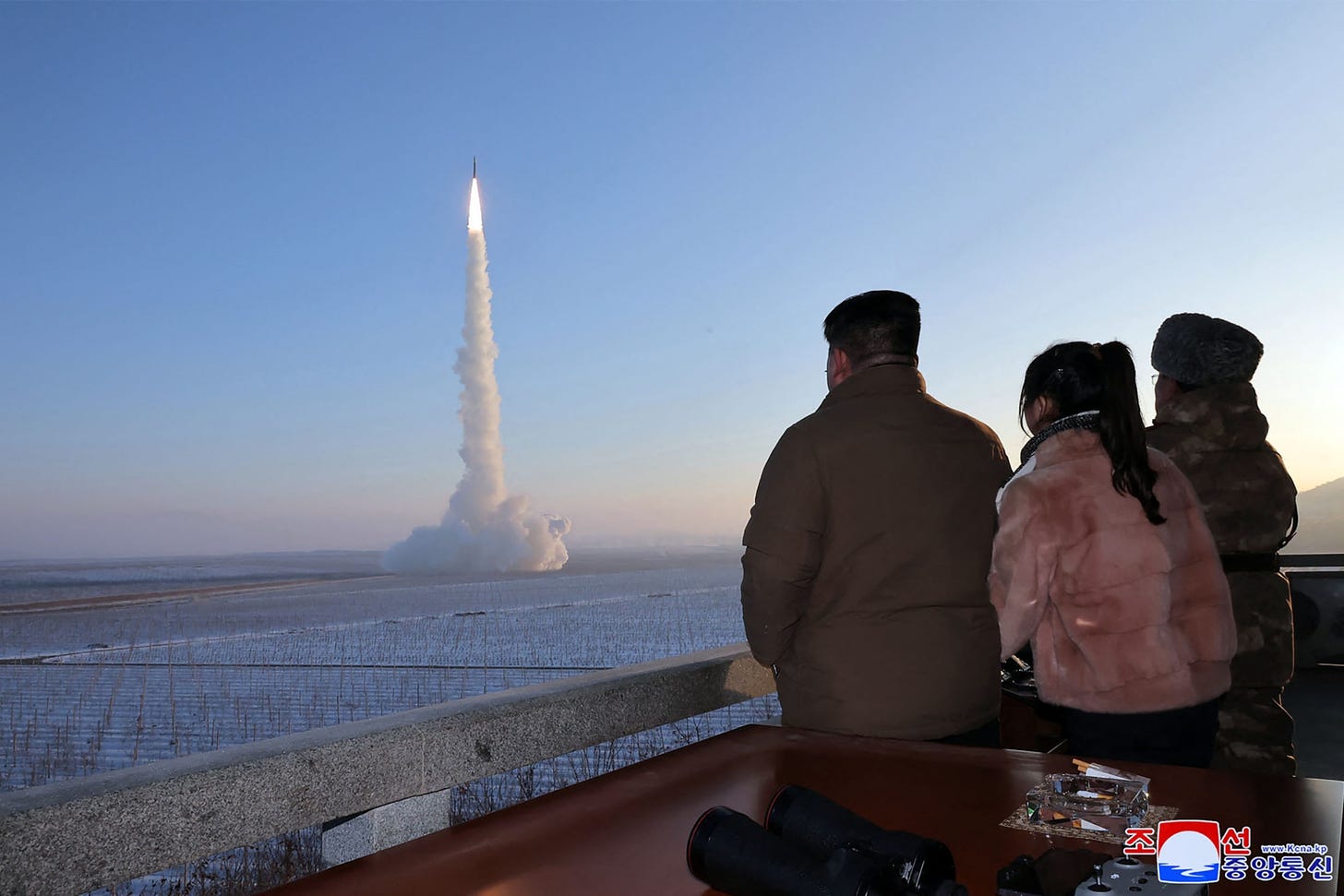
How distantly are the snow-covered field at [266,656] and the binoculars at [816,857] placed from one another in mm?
11744

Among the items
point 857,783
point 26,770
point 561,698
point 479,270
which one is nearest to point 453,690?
point 26,770

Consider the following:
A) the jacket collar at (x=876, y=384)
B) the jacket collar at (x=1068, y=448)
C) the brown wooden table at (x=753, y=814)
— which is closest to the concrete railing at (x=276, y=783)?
the brown wooden table at (x=753, y=814)

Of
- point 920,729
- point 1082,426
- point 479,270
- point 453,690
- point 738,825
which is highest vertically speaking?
point 479,270

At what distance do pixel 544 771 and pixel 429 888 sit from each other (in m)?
8.99

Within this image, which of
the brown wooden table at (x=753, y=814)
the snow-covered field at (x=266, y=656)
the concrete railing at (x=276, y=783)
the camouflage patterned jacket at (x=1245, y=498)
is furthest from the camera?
the snow-covered field at (x=266, y=656)

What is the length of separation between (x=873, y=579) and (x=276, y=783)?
1628 millimetres

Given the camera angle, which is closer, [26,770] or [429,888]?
[429,888]

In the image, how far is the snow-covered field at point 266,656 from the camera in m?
14.2

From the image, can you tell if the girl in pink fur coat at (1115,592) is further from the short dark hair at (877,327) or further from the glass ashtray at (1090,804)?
the glass ashtray at (1090,804)

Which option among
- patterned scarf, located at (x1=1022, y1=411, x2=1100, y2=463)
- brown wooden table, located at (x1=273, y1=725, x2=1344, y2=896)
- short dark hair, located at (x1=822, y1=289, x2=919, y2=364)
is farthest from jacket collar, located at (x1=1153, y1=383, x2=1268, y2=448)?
brown wooden table, located at (x1=273, y1=725, x2=1344, y2=896)

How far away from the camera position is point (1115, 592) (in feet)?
9.07

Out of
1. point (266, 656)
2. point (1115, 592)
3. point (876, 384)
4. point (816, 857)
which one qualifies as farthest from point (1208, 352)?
point (266, 656)

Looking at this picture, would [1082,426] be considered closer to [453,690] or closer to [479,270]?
[453,690]

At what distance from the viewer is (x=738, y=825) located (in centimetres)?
130
